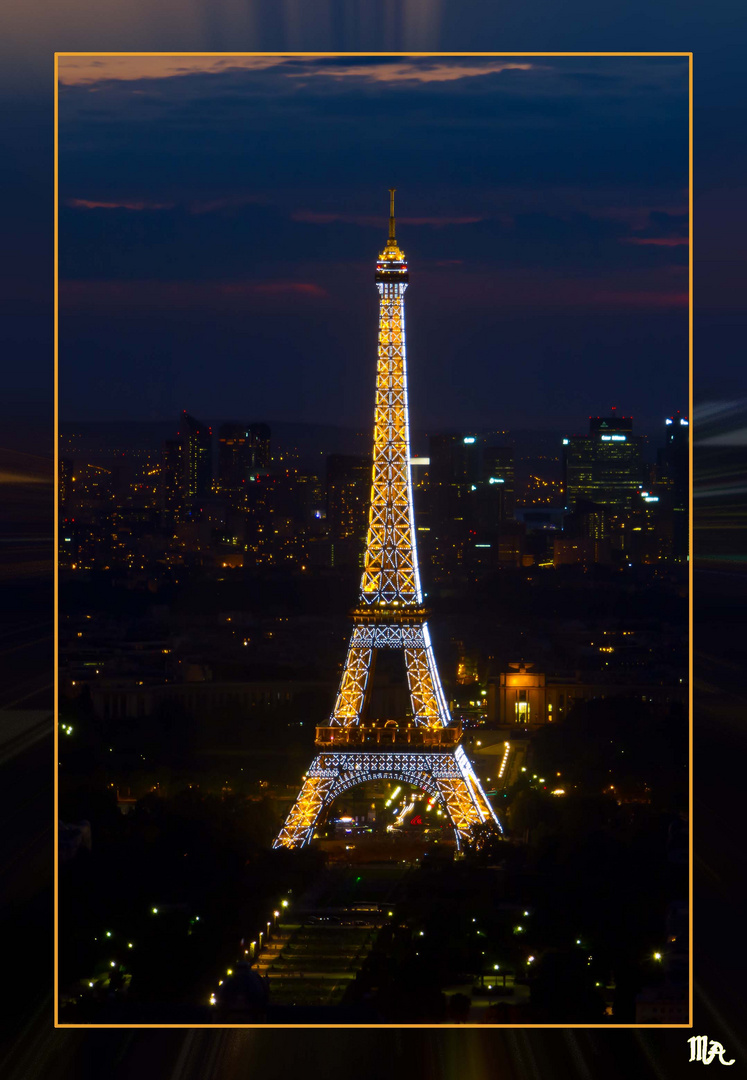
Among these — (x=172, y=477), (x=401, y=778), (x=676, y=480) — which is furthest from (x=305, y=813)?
(x=676, y=480)

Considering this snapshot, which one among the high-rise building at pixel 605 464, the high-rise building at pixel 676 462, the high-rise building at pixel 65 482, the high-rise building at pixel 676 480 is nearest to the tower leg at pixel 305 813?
the high-rise building at pixel 65 482

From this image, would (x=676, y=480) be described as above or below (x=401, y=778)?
above

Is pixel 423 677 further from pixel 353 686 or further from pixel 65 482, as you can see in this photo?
pixel 65 482

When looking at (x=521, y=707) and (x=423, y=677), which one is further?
(x=521, y=707)

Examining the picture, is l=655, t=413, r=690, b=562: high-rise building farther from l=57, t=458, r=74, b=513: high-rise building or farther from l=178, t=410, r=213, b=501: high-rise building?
l=57, t=458, r=74, b=513: high-rise building

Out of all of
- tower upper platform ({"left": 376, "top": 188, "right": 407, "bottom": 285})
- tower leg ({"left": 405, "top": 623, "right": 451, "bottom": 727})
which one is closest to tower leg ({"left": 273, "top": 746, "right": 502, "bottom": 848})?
tower leg ({"left": 405, "top": 623, "right": 451, "bottom": 727})

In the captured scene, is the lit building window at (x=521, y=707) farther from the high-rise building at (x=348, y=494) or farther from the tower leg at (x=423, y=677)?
the high-rise building at (x=348, y=494)
